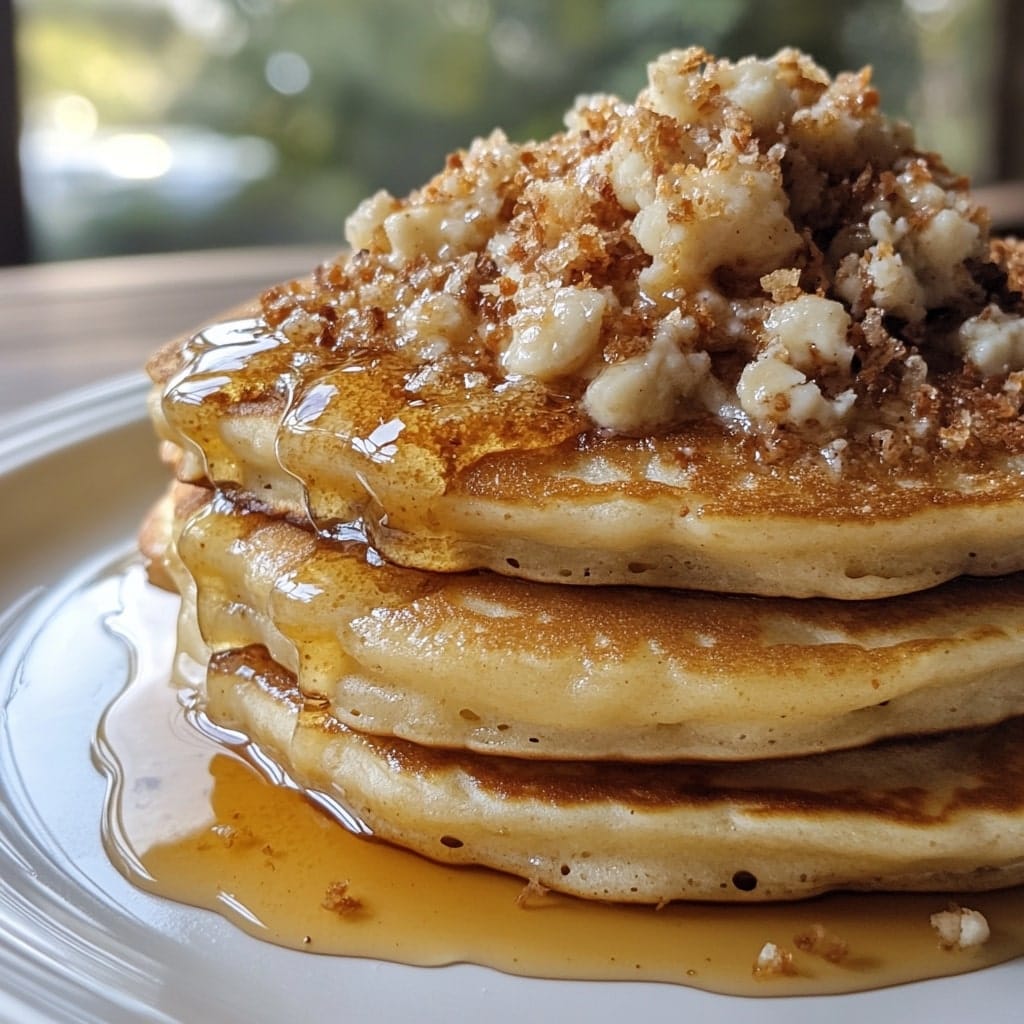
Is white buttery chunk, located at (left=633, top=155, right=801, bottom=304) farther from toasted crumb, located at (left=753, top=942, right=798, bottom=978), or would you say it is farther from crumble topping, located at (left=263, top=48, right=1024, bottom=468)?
toasted crumb, located at (left=753, top=942, right=798, bottom=978)

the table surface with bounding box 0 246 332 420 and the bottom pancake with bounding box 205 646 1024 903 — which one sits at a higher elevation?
the table surface with bounding box 0 246 332 420

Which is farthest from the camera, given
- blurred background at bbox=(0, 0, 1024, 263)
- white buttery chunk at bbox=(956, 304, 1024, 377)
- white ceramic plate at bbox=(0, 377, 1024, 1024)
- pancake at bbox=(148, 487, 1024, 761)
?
blurred background at bbox=(0, 0, 1024, 263)

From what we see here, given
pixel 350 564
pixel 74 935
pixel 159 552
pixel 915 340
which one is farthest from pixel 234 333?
pixel 915 340

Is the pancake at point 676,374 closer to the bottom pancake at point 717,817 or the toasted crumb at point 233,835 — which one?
the bottom pancake at point 717,817

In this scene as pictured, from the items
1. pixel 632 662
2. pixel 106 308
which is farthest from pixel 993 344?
pixel 106 308

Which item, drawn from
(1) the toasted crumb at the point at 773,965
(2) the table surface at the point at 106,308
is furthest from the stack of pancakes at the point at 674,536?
(2) the table surface at the point at 106,308

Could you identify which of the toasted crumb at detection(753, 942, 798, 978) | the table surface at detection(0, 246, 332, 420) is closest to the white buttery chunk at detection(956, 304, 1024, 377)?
the toasted crumb at detection(753, 942, 798, 978)

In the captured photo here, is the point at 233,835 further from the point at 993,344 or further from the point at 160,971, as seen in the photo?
the point at 993,344
